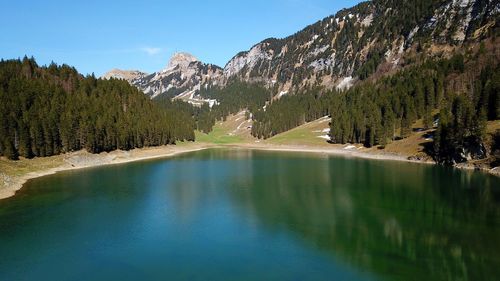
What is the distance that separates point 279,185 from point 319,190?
8016 mm

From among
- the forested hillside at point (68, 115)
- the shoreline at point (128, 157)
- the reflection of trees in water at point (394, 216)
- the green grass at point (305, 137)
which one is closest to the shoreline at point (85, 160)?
the shoreline at point (128, 157)

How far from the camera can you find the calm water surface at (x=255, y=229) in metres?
28.5

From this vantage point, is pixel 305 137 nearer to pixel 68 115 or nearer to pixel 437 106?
pixel 437 106

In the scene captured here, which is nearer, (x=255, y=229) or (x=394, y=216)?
(x=255, y=229)

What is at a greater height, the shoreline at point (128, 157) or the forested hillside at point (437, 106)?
the forested hillside at point (437, 106)

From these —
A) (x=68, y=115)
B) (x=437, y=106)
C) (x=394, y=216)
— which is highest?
(x=68, y=115)

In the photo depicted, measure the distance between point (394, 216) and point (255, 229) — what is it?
16486mm

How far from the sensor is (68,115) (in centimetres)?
9988

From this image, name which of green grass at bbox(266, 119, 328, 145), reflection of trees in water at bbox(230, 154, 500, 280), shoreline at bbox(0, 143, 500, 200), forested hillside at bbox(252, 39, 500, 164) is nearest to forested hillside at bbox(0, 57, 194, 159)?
shoreline at bbox(0, 143, 500, 200)

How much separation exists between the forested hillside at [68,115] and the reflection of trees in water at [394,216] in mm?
49961

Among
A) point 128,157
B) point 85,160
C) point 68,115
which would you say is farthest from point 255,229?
point 128,157

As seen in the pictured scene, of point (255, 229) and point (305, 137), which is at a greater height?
point (305, 137)

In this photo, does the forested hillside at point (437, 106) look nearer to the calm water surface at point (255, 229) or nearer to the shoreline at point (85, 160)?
the calm water surface at point (255, 229)

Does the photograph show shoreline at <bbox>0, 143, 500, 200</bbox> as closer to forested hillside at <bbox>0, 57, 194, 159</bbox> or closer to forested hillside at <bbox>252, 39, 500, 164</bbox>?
forested hillside at <bbox>0, 57, 194, 159</bbox>
